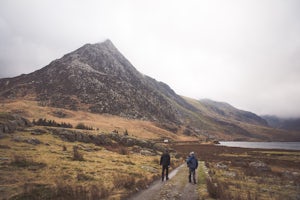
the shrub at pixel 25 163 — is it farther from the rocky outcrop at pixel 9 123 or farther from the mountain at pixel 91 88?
the mountain at pixel 91 88

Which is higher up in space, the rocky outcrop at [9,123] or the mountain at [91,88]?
the mountain at [91,88]

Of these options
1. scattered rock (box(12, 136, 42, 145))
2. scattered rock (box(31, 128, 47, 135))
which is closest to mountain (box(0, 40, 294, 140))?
scattered rock (box(31, 128, 47, 135))

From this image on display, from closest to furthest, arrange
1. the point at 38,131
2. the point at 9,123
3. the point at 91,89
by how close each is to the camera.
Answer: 1. the point at 9,123
2. the point at 38,131
3. the point at 91,89

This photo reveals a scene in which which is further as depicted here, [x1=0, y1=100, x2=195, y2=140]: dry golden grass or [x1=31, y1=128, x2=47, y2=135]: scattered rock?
[x1=0, y1=100, x2=195, y2=140]: dry golden grass

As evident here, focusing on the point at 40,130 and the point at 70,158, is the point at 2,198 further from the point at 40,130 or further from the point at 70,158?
the point at 40,130

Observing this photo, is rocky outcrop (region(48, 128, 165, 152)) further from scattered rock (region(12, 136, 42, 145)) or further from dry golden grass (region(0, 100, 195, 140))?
dry golden grass (region(0, 100, 195, 140))

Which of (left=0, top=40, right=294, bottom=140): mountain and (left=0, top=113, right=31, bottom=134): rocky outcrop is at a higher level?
(left=0, top=40, right=294, bottom=140): mountain

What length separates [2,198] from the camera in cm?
1170

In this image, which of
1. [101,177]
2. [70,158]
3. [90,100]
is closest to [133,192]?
[101,177]

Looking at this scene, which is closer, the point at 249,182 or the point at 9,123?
the point at 249,182

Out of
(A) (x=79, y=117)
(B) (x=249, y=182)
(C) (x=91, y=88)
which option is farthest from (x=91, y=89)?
(B) (x=249, y=182)

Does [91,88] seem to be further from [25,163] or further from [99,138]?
[25,163]

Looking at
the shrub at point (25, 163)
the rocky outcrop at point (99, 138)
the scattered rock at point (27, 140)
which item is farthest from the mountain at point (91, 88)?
the shrub at point (25, 163)

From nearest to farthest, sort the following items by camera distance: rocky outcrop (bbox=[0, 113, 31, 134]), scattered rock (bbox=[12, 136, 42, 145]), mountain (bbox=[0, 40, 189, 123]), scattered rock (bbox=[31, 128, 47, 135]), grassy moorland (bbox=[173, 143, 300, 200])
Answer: grassy moorland (bbox=[173, 143, 300, 200]) < scattered rock (bbox=[12, 136, 42, 145]) < rocky outcrop (bbox=[0, 113, 31, 134]) < scattered rock (bbox=[31, 128, 47, 135]) < mountain (bbox=[0, 40, 189, 123])
